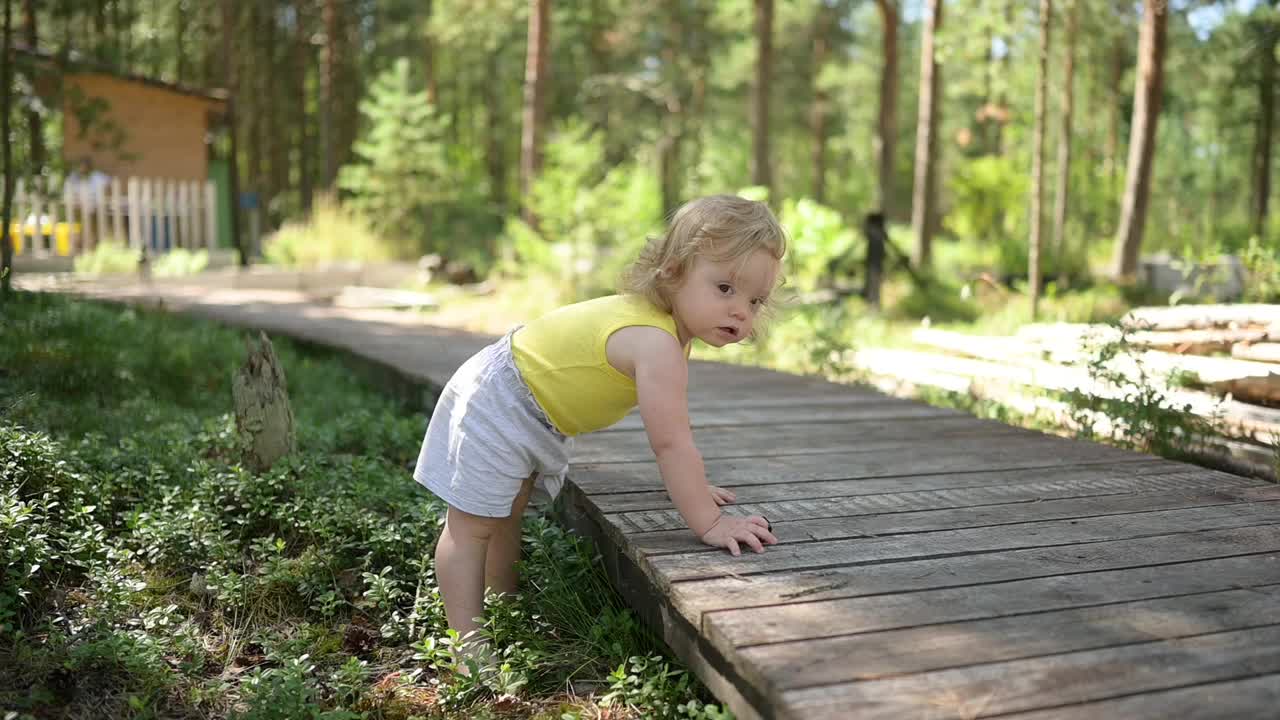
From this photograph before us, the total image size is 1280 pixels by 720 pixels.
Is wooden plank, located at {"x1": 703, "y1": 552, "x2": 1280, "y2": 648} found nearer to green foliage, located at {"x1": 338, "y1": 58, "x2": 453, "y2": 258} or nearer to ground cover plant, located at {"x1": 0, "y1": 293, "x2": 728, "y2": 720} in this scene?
ground cover plant, located at {"x1": 0, "y1": 293, "x2": 728, "y2": 720}

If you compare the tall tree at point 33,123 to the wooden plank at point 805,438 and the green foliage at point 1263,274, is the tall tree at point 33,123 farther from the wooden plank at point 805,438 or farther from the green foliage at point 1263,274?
the green foliage at point 1263,274

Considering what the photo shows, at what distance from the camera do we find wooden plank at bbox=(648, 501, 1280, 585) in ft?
8.98

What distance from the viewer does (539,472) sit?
3.32 meters

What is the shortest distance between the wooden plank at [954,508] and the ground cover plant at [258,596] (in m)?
0.35

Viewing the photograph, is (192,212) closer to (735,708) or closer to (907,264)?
(907,264)

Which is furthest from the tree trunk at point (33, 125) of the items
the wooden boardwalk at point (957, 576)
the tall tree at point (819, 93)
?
the tall tree at point (819, 93)

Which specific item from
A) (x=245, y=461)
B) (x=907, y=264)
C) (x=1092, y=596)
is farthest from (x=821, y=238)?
(x=1092, y=596)

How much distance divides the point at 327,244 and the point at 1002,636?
679 inches

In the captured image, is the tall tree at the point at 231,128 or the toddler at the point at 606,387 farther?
the tall tree at the point at 231,128

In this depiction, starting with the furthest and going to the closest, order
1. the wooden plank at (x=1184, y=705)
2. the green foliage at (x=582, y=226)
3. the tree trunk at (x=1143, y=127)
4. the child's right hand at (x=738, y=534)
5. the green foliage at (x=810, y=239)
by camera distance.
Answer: the tree trunk at (x=1143, y=127) → the green foliage at (x=582, y=226) → the green foliage at (x=810, y=239) → the child's right hand at (x=738, y=534) → the wooden plank at (x=1184, y=705)

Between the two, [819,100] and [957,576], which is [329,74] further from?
[957,576]

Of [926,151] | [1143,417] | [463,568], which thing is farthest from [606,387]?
[926,151]

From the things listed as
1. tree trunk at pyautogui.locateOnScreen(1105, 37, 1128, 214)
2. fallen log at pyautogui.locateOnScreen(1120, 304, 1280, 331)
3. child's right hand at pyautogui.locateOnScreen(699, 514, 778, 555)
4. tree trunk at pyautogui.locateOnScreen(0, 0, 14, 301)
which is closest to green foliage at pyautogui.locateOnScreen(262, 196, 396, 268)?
tree trunk at pyautogui.locateOnScreen(0, 0, 14, 301)

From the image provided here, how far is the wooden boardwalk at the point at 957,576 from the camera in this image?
2025 mm
